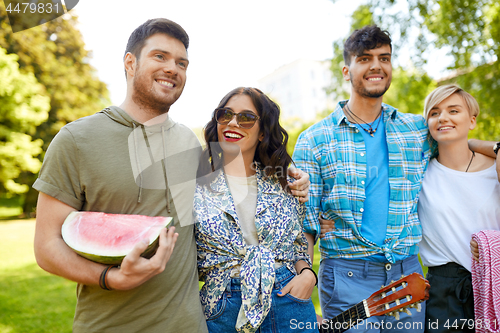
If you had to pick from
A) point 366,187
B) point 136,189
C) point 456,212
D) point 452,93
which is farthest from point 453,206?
point 136,189

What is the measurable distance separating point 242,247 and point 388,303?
120 cm

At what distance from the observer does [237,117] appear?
8.85ft

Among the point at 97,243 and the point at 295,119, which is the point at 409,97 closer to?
the point at 97,243

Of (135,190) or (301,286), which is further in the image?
(301,286)

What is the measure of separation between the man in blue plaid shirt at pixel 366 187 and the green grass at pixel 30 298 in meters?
5.36

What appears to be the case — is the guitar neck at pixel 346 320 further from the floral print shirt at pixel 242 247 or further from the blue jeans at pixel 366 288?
the floral print shirt at pixel 242 247

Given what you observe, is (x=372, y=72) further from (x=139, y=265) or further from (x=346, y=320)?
(x=139, y=265)

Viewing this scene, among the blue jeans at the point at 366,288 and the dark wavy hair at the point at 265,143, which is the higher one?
the dark wavy hair at the point at 265,143

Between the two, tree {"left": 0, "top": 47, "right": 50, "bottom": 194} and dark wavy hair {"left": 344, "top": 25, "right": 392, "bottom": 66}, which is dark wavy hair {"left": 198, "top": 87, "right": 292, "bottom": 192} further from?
tree {"left": 0, "top": 47, "right": 50, "bottom": 194}

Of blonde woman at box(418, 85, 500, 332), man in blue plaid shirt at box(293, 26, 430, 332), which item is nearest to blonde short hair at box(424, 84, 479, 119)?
blonde woman at box(418, 85, 500, 332)

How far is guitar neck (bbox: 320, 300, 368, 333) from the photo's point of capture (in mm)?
2805

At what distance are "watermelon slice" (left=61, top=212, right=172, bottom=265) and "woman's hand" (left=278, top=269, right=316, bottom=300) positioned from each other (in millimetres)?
1036

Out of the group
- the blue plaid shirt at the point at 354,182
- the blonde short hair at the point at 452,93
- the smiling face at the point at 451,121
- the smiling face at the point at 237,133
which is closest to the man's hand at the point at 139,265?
the smiling face at the point at 237,133

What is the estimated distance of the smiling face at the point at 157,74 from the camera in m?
2.37
